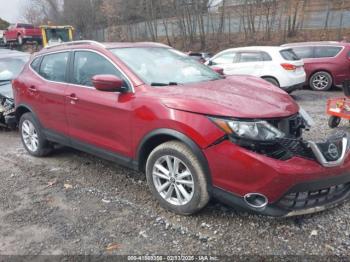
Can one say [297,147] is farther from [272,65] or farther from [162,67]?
[272,65]

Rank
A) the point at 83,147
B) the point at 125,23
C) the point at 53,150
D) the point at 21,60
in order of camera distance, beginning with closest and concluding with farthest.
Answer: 1. the point at 83,147
2. the point at 53,150
3. the point at 21,60
4. the point at 125,23

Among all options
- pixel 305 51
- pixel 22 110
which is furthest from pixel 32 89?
pixel 305 51

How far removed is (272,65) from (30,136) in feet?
22.3

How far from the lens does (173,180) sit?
11.4 ft

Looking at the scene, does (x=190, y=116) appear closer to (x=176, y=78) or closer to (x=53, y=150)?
(x=176, y=78)

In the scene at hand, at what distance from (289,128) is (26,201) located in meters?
2.98

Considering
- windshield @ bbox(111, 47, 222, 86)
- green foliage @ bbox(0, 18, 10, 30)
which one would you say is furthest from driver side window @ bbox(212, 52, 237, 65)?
green foliage @ bbox(0, 18, 10, 30)

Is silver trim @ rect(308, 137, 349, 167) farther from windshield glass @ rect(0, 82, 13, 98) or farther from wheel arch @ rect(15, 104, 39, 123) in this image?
windshield glass @ rect(0, 82, 13, 98)

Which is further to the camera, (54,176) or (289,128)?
(54,176)

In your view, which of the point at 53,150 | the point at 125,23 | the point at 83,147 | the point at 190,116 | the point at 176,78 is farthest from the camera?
the point at 125,23

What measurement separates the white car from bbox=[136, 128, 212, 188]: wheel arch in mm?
6706

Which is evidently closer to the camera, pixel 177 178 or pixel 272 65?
pixel 177 178

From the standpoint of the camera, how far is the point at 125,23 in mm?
33156

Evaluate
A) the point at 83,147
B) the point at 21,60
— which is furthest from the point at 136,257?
the point at 21,60
